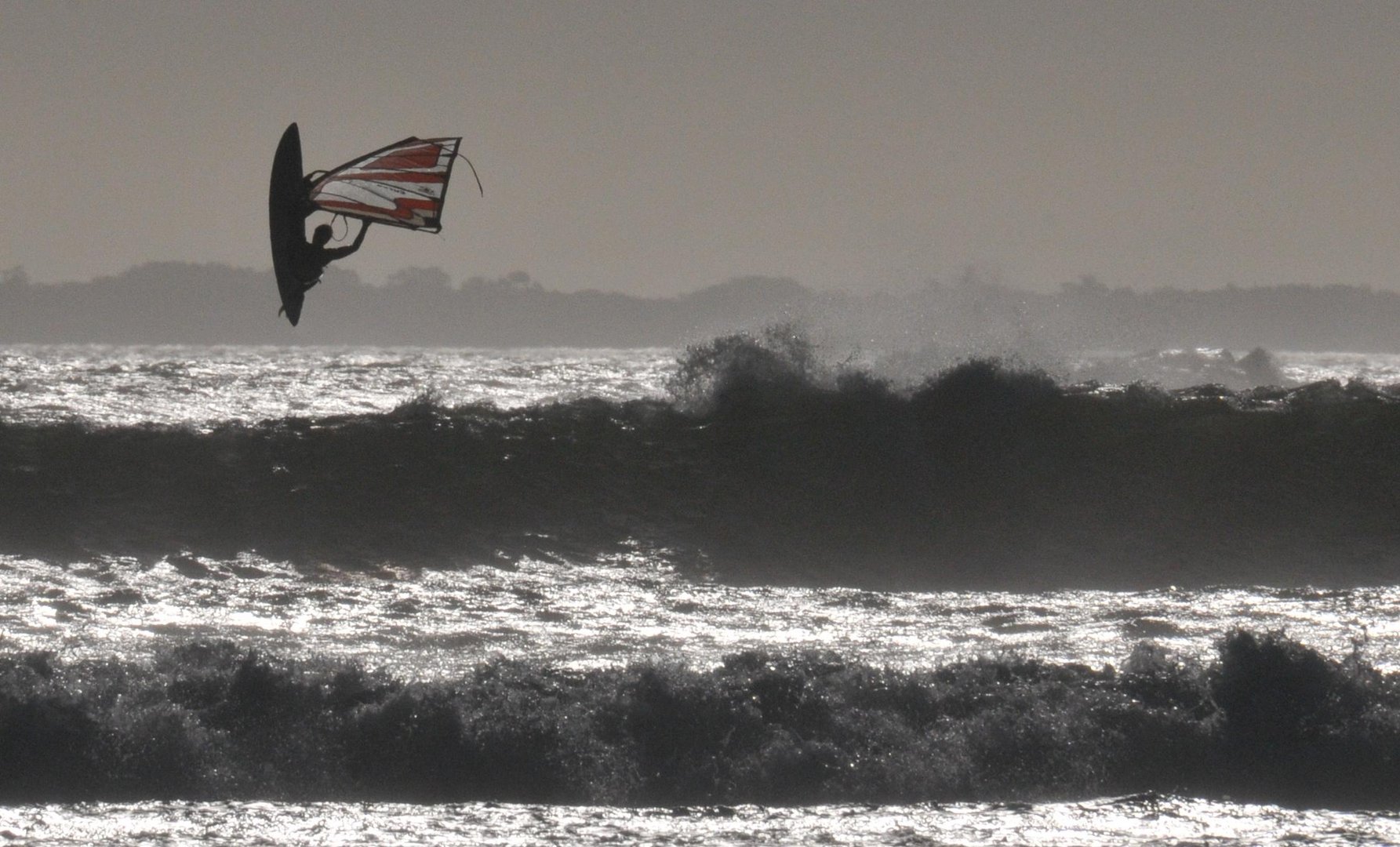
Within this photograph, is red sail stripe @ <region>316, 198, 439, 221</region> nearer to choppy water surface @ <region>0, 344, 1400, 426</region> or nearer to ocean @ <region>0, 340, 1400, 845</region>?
ocean @ <region>0, 340, 1400, 845</region>

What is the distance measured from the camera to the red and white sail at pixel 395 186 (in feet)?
14.0

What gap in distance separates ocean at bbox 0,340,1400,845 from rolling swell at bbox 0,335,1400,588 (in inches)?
2.2

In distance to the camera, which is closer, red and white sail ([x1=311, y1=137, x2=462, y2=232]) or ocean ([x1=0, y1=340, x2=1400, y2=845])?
red and white sail ([x1=311, y1=137, x2=462, y2=232])

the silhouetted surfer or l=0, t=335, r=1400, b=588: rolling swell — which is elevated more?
the silhouetted surfer

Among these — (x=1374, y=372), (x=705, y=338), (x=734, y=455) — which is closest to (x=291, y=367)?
(x=705, y=338)

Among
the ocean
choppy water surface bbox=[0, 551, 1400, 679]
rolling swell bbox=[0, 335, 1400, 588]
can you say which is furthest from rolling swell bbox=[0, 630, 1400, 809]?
rolling swell bbox=[0, 335, 1400, 588]

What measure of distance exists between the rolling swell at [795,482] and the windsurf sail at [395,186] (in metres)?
8.23

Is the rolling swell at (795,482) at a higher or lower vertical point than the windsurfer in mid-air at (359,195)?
lower

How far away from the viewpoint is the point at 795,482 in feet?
51.1

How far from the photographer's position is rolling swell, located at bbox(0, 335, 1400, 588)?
1290 cm

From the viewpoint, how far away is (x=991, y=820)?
643 cm

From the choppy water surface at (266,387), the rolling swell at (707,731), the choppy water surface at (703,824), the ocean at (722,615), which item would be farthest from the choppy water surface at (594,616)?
the choppy water surface at (266,387)

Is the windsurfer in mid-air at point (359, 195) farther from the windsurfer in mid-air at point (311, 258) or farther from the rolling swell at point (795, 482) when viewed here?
the rolling swell at point (795, 482)

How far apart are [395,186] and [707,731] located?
3727 millimetres
